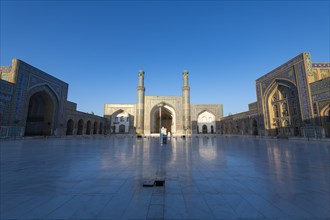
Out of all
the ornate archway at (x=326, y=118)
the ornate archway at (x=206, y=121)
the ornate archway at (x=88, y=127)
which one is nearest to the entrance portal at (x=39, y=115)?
the ornate archway at (x=88, y=127)

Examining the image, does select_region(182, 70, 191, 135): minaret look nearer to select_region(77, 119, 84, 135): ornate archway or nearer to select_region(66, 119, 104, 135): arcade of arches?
select_region(66, 119, 104, 135): arcade of arches

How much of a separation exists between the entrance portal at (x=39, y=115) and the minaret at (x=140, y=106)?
14.0 meters

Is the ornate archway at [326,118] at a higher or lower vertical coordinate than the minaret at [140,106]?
lower

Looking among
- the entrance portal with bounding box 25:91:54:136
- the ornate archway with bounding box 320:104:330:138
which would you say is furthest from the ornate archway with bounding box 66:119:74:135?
the ornate archway with bounding box 320:104:330:138

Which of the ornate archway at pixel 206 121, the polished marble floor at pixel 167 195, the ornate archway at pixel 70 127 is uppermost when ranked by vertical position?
the ornate archway at pixel 206 121

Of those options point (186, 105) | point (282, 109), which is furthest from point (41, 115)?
point (282, 109)

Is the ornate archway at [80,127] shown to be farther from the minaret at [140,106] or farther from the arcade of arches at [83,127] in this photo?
the minaret at [140,106]

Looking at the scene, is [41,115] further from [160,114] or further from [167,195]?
[167,195]

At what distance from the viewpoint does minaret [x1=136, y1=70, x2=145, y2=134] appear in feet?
95.9

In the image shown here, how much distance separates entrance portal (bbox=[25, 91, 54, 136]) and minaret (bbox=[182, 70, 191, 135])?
20714 millimetres

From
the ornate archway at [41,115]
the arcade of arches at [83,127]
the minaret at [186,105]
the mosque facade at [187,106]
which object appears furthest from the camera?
the minaret at [186,105]

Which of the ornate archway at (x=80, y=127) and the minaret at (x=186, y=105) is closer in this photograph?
the ornate archway at (x=80, y=127)

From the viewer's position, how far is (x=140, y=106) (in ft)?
99.1

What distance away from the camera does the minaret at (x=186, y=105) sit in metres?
29.9
